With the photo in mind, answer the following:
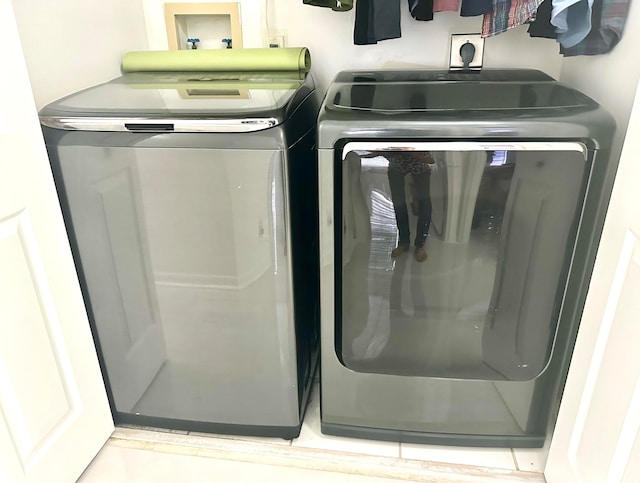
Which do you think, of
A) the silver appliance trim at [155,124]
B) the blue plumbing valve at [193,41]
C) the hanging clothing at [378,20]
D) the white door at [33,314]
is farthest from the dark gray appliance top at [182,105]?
the blue plumbing valve at [193,41]

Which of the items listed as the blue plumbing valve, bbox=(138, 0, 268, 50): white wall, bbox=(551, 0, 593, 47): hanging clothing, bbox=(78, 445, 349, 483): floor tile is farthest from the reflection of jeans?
the blue plumbing valve

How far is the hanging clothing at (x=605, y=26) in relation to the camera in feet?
3.67

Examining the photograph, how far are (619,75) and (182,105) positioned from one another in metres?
1.02

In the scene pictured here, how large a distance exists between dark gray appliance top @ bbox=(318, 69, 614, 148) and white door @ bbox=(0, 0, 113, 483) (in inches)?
24.1

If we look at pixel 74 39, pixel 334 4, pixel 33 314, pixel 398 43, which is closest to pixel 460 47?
pixel 398 43

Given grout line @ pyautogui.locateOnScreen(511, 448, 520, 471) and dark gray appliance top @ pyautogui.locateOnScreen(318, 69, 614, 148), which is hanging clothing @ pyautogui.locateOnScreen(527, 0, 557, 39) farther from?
grout line @ pyautogui.locateOnScreen(511, 448, 520, 471)

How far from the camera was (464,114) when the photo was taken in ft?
3.47

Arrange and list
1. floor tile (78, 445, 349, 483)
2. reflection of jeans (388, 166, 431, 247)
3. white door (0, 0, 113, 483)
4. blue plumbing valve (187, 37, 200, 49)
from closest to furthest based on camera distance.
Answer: white door (0, 0, 113, 483) → reflection of jeans (388, 166, 431, 247) → floor tile (78, 445, 349, 483) → blue plumbing valve (187, 37, 200, 49)

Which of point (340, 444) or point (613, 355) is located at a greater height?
point (613, 355)

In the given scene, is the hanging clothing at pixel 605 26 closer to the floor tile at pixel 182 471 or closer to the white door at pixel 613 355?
the white door at pixel 613 355

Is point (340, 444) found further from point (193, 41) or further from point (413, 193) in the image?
point (193, 41)

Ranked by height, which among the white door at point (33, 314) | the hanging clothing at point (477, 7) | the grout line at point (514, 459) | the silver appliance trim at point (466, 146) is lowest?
the grout line at point (514, 459)

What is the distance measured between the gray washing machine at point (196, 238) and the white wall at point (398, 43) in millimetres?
270

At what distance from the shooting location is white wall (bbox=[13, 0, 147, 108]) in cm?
122
